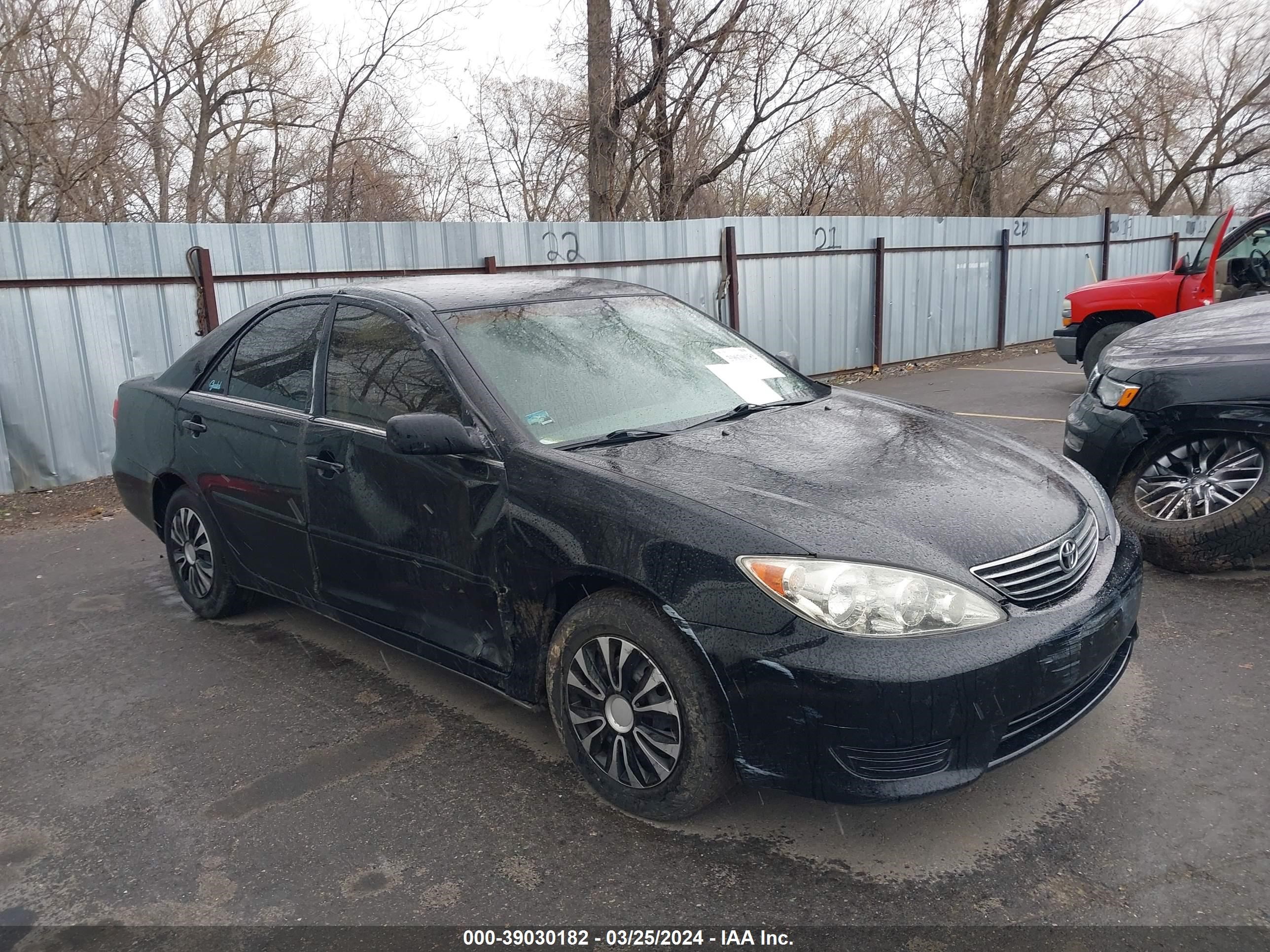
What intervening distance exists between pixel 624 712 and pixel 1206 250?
871cm

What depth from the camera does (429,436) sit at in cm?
308

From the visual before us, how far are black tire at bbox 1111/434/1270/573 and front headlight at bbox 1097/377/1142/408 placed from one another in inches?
10.3

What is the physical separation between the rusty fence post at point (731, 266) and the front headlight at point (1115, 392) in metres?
6.81

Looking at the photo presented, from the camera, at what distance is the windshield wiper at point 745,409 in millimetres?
3498

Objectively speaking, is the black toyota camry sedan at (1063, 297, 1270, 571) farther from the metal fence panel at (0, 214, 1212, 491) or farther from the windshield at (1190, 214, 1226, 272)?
the metal fence panel at (0, 214, 1212, 491)

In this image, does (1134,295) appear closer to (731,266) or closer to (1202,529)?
(731,266)

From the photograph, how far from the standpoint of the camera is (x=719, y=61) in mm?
13891

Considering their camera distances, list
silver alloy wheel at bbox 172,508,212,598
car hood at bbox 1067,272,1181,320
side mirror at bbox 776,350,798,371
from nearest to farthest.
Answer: side mirror at bbox 776,350,798,371, silver alloy wheel at bbox 172,508,212,598, car hood at bbox 1067,272,1181,320

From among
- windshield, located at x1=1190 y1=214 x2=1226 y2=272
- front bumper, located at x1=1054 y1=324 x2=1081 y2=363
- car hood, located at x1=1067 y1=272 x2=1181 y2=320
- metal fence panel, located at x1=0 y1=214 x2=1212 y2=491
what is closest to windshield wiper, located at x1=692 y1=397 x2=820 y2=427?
metal fence panel, located at x1=0 y1=214 x2=1212 y2=491

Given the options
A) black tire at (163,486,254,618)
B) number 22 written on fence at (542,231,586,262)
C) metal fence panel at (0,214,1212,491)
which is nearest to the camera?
black tire at (163,486,254,618)

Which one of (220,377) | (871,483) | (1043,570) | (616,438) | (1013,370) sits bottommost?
(1013,370)

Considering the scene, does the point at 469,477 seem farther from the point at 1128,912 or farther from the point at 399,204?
the point at 399,204

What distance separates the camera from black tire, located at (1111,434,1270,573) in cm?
442

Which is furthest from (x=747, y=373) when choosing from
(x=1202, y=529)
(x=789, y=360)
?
(x=1202, y=529)
